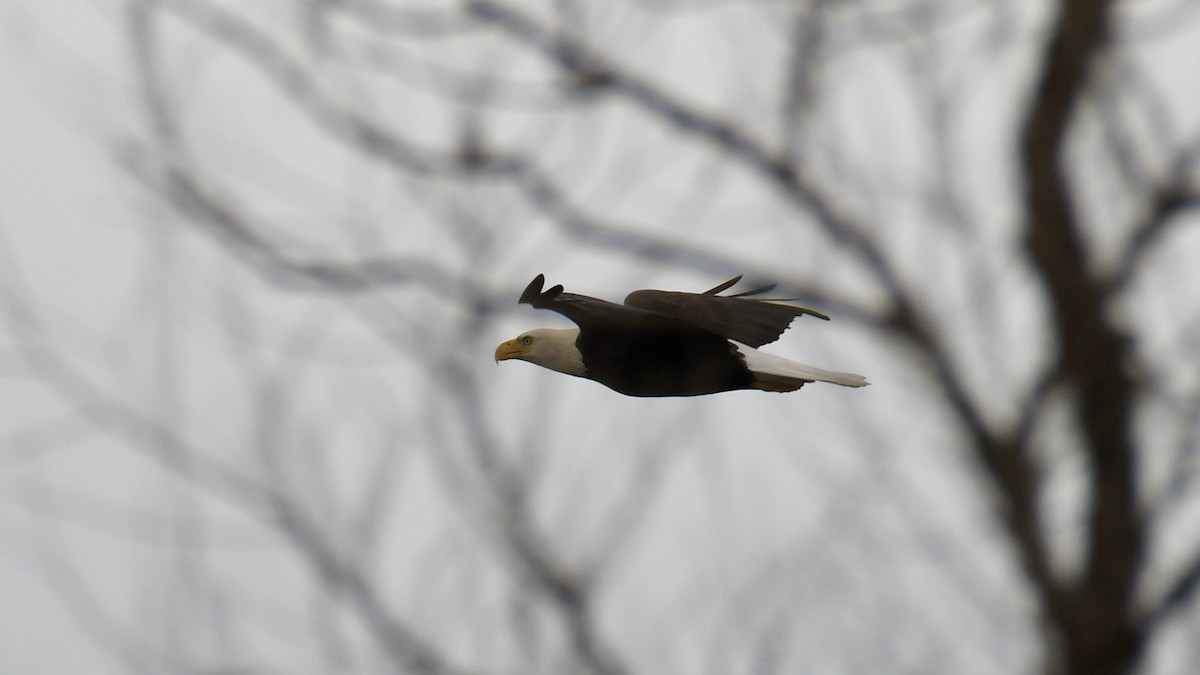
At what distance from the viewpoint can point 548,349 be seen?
2.63 m

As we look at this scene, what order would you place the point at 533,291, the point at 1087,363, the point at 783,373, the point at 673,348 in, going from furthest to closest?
the point at 1087,363
the point at 783,373
the point at 673,348
the point at 533,291

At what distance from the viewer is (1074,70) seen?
7.66 meters

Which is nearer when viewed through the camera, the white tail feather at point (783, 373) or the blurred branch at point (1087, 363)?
the white tail feather at point (783, 373)

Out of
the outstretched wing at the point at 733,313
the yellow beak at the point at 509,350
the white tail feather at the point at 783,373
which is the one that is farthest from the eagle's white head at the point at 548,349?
the white tail feather at the point at 783,373

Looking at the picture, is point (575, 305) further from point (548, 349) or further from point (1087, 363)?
point (1087, 363)

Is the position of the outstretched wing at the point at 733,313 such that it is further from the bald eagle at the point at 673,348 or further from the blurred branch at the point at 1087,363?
the blurred branch at the point at 1087,363

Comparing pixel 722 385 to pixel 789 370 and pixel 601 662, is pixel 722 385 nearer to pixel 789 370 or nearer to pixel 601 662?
pixel 789 370

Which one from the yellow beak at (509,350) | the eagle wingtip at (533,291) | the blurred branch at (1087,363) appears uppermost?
the blurred branch at (1087,363)

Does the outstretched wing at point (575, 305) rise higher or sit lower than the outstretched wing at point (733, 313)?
lower

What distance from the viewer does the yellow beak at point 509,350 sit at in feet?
8.41

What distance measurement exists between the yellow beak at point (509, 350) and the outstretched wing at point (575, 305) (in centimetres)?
30

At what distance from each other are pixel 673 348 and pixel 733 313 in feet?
0.88

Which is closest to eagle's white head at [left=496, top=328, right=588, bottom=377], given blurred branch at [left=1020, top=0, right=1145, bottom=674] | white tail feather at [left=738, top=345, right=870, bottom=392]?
white tail feather at [left=738, top=345, right=870, bottom=392]

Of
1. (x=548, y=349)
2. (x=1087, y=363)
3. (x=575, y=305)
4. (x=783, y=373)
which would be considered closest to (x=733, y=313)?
(x=783, y=373)
